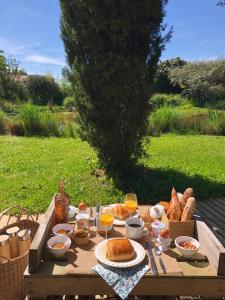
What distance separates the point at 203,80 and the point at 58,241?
2674cm

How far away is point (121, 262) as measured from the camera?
2598mm

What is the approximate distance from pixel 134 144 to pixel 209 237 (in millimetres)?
→ 3898

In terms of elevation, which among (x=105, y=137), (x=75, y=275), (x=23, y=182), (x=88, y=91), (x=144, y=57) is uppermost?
(x=144, y=57)

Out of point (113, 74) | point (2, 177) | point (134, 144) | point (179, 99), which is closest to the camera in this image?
point (113, 74)

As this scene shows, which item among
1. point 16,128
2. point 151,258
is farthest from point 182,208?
point 16,128

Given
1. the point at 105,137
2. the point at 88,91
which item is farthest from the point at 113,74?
the point at 105,137

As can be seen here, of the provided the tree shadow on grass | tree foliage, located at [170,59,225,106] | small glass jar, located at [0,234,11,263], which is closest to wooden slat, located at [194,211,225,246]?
the tree shadow on grass

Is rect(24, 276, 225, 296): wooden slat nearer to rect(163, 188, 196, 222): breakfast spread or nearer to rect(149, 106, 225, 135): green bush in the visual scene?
rect(163, 188, 196, 222): breakfast spread

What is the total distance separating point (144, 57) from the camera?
6.20 meters

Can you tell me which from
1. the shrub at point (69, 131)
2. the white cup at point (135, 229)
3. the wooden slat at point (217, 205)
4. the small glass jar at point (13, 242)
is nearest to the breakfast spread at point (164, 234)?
the white cup at point (135, 229)

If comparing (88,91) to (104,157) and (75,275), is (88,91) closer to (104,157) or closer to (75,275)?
(104,157)

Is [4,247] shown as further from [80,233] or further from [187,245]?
[187,245]

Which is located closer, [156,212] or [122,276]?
[122,276]

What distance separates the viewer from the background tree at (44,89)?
2647 centimetres
